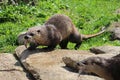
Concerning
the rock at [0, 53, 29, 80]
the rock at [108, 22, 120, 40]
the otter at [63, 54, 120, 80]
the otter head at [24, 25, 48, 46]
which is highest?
the otter at [63, 54, 120, 80]

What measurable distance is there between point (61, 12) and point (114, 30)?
7.07ft

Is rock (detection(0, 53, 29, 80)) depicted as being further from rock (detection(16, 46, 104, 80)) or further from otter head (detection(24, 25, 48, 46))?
otter head (detection(24, 25, 48, 46))

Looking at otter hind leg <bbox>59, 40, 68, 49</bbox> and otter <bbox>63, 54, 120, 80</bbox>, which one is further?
otter hind leg <bbox>59, 40, 68, 49</bbox>

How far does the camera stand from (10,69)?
20.5 feet

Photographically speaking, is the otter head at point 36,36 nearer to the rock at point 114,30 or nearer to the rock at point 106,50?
the rock at point 106,50

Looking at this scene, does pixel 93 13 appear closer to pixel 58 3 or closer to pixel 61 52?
pixel 58 3

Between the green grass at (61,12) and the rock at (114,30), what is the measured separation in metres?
0.12

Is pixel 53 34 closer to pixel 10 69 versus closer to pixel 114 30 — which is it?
pixel 10 69

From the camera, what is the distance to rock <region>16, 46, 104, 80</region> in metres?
5.68

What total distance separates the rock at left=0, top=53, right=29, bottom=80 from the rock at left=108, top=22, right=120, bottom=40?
244cm

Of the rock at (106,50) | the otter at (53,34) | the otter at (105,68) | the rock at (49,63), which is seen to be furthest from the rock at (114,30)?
the otter at (105,68)

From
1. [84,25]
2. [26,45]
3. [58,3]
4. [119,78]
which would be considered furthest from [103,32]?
[119,78]

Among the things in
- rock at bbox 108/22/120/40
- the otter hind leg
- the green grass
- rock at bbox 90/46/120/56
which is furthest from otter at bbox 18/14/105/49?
rock at bbox 108/22/120/40

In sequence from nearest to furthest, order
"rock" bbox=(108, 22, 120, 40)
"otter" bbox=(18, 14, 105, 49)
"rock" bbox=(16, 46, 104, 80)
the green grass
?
"rock" bbox=(16, 46, 104, 80) < "otter" bbox=(18, 14, 105, 49) < the green grass < "rock" bbox=(108, 22, 120, 40)
